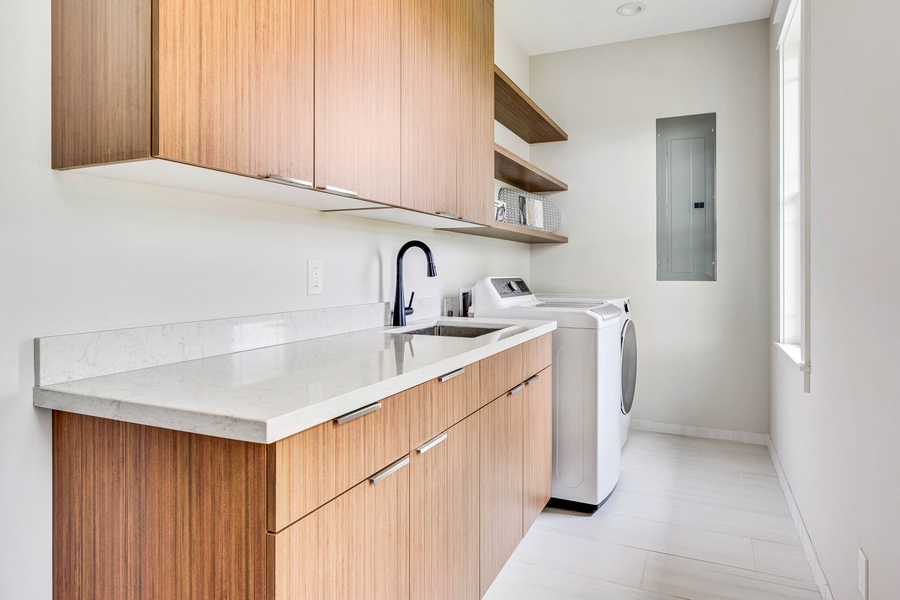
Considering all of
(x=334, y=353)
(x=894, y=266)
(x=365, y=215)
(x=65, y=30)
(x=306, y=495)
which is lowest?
(x=306, y=495)

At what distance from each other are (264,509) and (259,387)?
26 centimetres

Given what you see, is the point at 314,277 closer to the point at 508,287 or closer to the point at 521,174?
the point at 508,287

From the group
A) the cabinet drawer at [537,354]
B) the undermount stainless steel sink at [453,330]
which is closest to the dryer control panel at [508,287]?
the cabinet drawer at [537,354]

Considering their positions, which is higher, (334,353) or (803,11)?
(803,11)

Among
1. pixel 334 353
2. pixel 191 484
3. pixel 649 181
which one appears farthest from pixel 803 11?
pixel 191 484

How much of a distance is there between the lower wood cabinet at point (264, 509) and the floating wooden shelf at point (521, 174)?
5.11ft

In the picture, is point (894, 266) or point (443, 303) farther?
point (443, 303)

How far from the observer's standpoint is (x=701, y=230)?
Answer: 3605 mm

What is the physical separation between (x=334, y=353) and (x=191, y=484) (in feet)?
2.03

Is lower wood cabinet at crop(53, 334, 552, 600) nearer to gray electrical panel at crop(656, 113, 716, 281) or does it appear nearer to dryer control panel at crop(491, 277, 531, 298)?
dryer control panel at crop(491, 277, 531, 298)

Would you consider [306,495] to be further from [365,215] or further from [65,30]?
[365,215]

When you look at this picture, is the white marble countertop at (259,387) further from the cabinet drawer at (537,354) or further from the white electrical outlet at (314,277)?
the cabinet drawer at (537,354)

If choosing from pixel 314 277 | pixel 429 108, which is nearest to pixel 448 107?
pixel 429 108

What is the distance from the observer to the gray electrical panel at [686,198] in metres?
3.58
